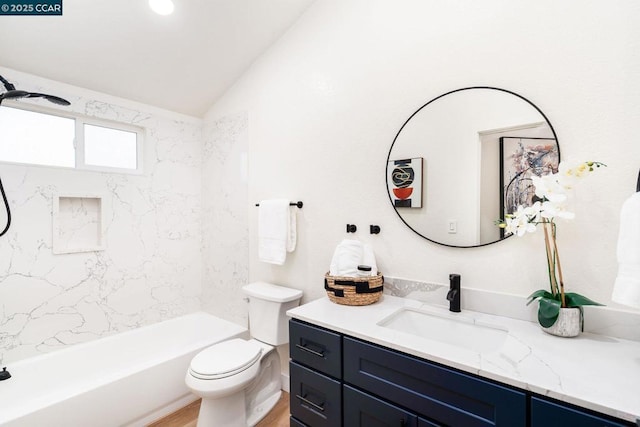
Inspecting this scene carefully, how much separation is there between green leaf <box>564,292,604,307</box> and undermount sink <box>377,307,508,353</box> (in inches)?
9.8

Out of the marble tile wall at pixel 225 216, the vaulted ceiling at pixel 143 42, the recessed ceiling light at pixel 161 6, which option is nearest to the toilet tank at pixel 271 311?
the marble tile wall at pixel 225 216

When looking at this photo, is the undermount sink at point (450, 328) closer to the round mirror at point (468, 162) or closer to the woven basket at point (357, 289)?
the woven basket at point (357, 289)

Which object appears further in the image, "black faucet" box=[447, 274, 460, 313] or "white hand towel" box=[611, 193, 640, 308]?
"black faucet" box=[447, 274, 460, 313]

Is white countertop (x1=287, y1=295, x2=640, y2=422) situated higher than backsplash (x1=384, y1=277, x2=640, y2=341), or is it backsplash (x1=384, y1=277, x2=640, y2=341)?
backsplash (x1=384, y1=277, x2=640, y2=341)

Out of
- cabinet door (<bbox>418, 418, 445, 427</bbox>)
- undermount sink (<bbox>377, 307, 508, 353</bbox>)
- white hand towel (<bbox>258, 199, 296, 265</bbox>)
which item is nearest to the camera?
cabinet door (<bbox>418, 418, 445, 427</bbox>)

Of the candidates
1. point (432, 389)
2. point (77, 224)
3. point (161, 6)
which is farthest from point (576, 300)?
point (77, 224)

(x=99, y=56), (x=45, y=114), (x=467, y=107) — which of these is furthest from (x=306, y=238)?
(x=45, y=114)

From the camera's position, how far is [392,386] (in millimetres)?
1107

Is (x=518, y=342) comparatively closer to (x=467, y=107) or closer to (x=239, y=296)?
(x=467, y=107)

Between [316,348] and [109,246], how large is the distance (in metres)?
1.93

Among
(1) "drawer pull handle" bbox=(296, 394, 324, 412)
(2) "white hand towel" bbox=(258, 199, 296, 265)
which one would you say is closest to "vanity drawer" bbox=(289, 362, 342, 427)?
(1) "drawer pull handle" bbox=(296, 394, 324, 412)

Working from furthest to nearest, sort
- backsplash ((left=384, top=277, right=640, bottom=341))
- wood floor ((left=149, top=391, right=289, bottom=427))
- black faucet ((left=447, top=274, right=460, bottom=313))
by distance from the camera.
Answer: wood floor ((left=149, top=391, right=289, bottom=427)) → black faucet ((left=447, top=274, right=460, bottom=313)) → backsplash ((left=384, top=277, right=640, bottom=341))

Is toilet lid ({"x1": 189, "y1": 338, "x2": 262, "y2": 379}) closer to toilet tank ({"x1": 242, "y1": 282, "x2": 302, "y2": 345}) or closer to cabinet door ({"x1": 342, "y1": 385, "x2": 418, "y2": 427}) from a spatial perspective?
toilet tank ({"x1": 242, "y1": 282, "x2": 302, "y2": 345})

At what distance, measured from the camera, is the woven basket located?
152cm
